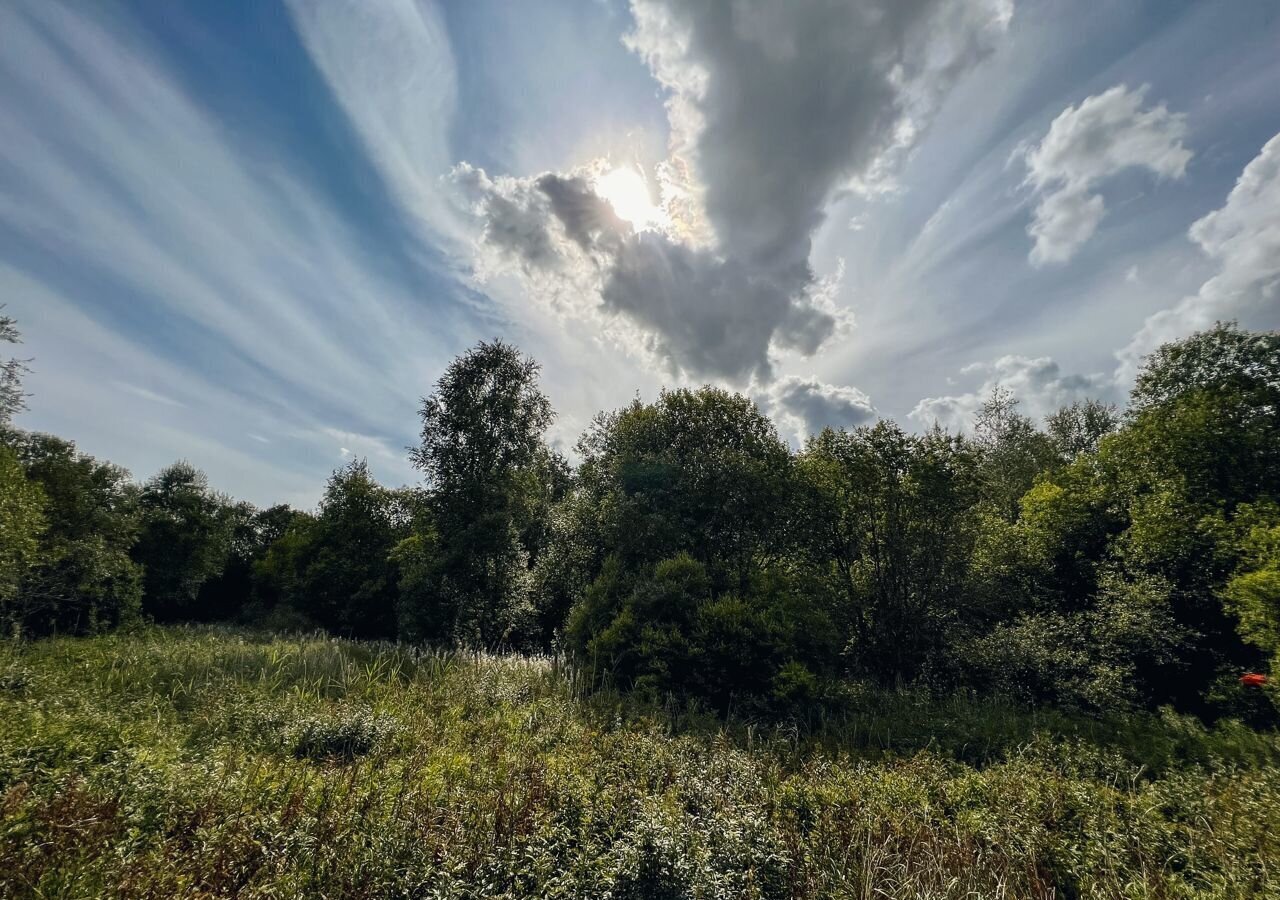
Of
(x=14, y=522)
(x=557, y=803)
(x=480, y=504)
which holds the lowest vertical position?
(x=557, y=803)

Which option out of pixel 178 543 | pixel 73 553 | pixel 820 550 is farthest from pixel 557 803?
pixel 178 543

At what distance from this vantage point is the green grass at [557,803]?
3.76m

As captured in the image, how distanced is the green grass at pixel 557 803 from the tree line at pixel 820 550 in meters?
3.21

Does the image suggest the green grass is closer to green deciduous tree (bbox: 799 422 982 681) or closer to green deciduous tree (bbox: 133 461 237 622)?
green deciduous tree (bbox: 799 422 982 681)

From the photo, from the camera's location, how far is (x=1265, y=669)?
417 inches

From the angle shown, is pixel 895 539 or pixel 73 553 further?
pixel 73 553

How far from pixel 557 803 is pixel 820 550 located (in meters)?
13.8

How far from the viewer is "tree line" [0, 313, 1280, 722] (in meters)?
11.5

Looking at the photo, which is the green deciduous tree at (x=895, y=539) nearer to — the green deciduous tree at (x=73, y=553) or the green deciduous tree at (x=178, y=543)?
the green deciduous tree at (x=73, y=553)

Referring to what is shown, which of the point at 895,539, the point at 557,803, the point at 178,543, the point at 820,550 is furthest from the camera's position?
the point at 178,543

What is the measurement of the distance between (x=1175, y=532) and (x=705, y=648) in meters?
12.5

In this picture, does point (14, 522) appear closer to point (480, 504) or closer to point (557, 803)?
point (480, 504)

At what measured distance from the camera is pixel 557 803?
16.0 feet

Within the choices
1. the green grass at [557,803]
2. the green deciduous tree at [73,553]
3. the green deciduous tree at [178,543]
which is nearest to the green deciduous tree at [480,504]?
the green grass at [557,803]
